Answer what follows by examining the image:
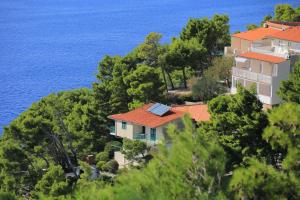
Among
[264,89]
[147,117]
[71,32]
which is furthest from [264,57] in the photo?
[71,32]

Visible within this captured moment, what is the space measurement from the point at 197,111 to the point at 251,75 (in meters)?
4.59

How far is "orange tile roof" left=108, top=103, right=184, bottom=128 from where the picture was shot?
32938 mm

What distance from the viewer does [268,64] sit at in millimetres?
35906

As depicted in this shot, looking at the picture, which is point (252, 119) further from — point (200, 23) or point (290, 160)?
point (200, 23)

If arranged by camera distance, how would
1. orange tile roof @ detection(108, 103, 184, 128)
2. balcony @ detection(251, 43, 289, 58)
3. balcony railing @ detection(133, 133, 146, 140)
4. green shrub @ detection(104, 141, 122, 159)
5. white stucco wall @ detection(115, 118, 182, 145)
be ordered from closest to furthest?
1. white stucco wall @ detection(115, 118, 182, 145)
2. orange tile roof @ detection(108, 103, 184, 128)
3. balcony railing @ detection(133, 133, 146, 140)
4. green shrub @ detection(104, 141, 122, 159)
5. balcony @ detection(251, 43, 289, 58)

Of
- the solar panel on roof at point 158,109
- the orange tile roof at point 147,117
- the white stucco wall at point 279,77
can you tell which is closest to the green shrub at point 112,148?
the orange tile roof at point 147,117

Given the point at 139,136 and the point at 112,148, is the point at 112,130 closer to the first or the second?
the point at 112,148

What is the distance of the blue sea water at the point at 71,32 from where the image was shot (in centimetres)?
7319

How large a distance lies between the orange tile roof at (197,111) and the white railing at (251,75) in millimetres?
3740

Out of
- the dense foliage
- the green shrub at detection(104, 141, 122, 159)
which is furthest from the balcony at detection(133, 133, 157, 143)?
the dense foliage

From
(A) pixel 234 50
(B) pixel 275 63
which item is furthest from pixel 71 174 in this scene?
(A) pixel 234 50

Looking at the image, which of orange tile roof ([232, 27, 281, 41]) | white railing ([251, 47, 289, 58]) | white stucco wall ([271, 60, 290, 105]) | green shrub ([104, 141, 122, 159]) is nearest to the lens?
green shrub ([104, 141, 122, 159])

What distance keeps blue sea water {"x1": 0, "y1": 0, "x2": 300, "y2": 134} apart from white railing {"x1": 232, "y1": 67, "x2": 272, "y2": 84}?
2611 cm

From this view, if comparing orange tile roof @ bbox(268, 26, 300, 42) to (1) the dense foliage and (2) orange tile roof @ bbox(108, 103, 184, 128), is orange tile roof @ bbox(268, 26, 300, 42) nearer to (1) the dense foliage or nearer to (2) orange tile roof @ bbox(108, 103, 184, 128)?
(2) orange tile roof @ bbox(108, 103, 184, 128)
